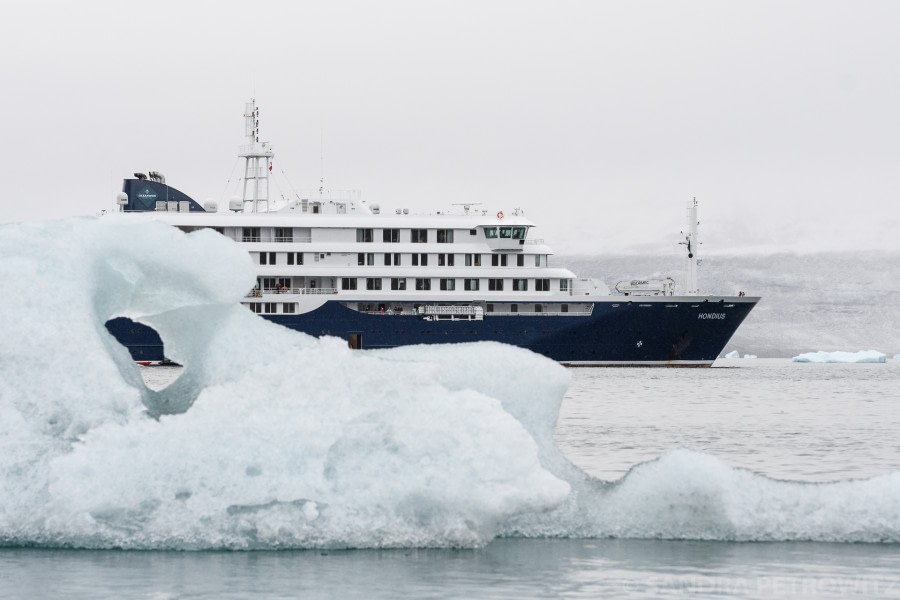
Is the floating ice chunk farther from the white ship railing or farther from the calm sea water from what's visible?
the white ship railing

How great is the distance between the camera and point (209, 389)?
35.6 ft

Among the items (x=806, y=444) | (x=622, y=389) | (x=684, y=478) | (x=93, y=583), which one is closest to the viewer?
(x=93, y=583)

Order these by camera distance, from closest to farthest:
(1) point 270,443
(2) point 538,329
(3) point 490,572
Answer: (3) point 490,572
(1) point 270,443
(2) point 538,329

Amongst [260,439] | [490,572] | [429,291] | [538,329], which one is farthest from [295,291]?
[490,572]

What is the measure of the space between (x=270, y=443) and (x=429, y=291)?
50.7m

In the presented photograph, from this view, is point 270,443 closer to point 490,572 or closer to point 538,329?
point 490,572

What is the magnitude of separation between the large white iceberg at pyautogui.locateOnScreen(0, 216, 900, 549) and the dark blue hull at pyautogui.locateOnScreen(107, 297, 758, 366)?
159 feet

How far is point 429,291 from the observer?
200 feet

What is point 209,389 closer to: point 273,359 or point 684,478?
point 273,359

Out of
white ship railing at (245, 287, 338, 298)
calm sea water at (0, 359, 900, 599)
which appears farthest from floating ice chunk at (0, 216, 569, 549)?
white ship railing at (245, 287, 338, 298)

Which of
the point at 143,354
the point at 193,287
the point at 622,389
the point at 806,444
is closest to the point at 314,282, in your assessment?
the point at 143,354

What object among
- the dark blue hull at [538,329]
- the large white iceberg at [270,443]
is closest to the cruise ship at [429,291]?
the dark blue hull at [538,329]

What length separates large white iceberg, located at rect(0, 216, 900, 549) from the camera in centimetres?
1026

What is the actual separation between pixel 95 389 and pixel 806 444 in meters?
13.4
